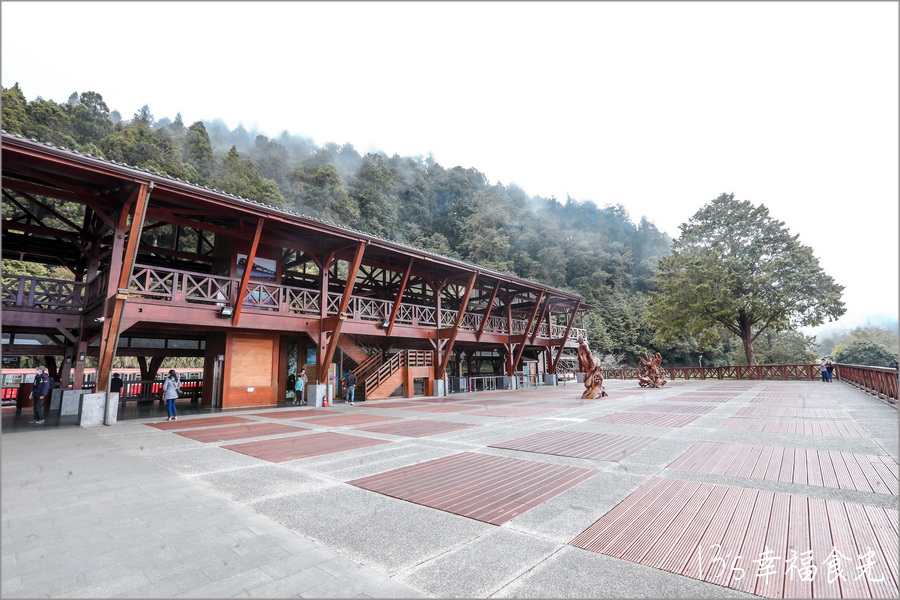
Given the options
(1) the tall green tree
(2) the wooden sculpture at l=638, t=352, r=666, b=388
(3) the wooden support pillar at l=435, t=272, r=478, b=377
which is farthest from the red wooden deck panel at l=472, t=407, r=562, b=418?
(1) the tall green tree

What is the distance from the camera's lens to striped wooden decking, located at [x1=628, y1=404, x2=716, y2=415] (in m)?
11.5

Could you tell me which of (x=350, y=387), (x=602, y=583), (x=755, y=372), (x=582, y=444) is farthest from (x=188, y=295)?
(x=755, y=372)

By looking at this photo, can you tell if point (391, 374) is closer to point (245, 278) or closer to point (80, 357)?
point (245, 278)

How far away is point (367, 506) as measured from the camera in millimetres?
4352

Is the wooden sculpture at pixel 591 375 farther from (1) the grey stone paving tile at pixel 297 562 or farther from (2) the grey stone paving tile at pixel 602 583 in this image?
(1) the grey stone paving tile at pixel 297 562

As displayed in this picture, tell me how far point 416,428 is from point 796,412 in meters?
9.54

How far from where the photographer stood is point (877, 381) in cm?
1330

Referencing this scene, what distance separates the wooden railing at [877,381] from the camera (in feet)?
37.1

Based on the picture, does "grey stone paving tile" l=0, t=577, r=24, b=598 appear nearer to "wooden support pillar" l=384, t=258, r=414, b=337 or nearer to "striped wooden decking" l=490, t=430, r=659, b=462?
"striped wooden decking" l=490, t=430, r=659, b=462

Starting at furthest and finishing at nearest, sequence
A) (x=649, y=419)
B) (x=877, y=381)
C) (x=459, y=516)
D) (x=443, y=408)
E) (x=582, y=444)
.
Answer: (x=443, y=408) < (x=877, y=381) < (x=649, y=419) < (x=582, y=444) < (x=459, y=516)

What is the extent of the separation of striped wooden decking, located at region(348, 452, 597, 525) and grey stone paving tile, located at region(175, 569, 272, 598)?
178 cm

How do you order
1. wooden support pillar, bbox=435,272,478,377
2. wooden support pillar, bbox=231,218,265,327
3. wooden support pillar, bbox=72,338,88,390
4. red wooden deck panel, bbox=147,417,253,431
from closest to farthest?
red wooden deck panel, bbox=147,417,253,431 → wooden support pillar, bbox=231,218,265,327 → wooden support pillar, bbox=72,338,88,390 → wooden support pillar, bbox=435,272,478,377

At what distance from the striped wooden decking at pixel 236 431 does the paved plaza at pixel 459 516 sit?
485 millimetres

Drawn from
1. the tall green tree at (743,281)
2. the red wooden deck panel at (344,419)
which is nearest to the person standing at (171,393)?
the red wooden deck panel at (344,419)
